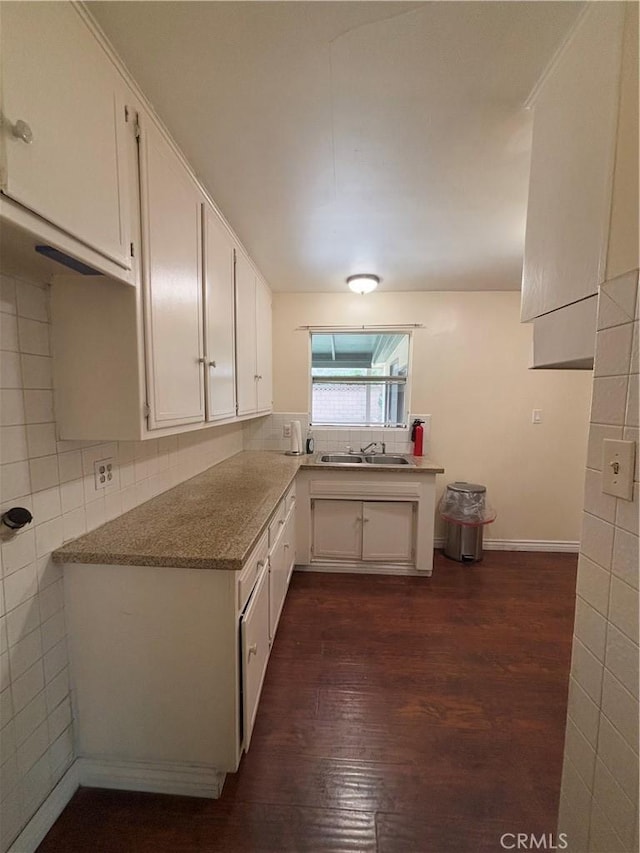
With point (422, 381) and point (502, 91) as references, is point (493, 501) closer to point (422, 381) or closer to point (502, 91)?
point (422, 381)

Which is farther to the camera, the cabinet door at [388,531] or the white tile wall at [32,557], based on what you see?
the cabinet door at [388,531]

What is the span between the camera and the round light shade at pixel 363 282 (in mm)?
2539

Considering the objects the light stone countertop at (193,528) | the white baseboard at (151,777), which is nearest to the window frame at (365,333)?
the light stone countertop at (193,528)

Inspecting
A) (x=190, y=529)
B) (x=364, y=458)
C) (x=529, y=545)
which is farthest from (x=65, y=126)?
(x=529, y=545)

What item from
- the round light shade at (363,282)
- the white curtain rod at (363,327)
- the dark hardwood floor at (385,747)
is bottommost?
the dark hardwood floor at (385,747)

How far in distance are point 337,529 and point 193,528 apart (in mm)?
1526

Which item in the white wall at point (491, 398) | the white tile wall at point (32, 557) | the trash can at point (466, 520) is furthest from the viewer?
the white wall at point (491, 398)

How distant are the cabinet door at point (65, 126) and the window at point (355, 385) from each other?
2234mm

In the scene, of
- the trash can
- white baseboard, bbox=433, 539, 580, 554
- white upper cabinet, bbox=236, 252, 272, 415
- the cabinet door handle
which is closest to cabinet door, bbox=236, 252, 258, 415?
white upper cabinet, bbox=236, 252, 272, 415

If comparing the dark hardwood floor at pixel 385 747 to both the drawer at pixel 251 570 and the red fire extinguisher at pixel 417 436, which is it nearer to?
the drawer at pixel 251 570

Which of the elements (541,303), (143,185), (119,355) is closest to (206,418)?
(119,355)

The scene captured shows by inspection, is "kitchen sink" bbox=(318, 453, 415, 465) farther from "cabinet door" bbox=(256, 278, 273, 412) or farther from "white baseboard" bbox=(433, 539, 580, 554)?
"white baseboard" bbox=(433, 539, 580, 554)

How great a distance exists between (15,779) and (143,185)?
1875 mm

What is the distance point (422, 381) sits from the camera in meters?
2.99
